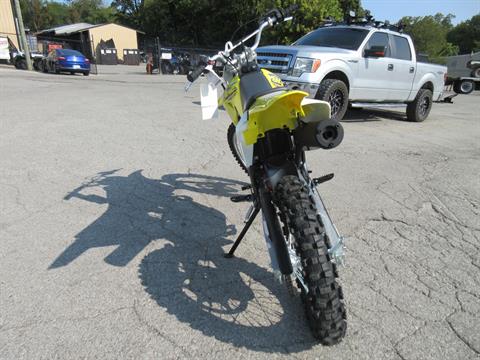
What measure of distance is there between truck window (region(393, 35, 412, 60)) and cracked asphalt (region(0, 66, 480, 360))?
401 cm

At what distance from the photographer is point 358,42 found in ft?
28.1

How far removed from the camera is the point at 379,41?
8.91 meters

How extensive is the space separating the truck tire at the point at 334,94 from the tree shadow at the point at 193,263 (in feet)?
12.8

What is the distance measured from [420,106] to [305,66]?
438 centimetres

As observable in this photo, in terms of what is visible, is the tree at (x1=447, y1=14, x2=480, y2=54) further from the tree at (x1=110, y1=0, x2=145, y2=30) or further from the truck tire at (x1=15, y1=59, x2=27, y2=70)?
the truck tire at (x1=15, y1=59, x2=27, y2=70)

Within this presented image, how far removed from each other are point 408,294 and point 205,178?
2851 mm

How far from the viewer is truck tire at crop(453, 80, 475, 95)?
1902 centimetres

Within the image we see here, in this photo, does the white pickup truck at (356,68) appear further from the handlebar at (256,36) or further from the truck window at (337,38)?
the handlebar at (256,36)

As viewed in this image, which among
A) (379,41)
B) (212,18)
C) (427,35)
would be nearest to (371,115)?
(379,41)

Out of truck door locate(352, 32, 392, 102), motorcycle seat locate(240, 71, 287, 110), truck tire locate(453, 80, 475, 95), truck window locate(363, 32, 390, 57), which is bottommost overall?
truck tire locate(453, 80, 475, 95)

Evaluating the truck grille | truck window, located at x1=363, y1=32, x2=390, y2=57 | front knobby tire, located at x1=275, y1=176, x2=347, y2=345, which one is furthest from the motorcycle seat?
truck window, located at x1=363, y1=32, x2=390, y2=57

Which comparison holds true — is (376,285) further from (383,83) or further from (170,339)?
(383,83)

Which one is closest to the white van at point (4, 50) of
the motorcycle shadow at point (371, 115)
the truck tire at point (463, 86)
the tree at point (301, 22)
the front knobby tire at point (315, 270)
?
the tree at point (301, 22)

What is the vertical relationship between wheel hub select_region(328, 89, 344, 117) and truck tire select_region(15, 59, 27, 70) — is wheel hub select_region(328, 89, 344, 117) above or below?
above
